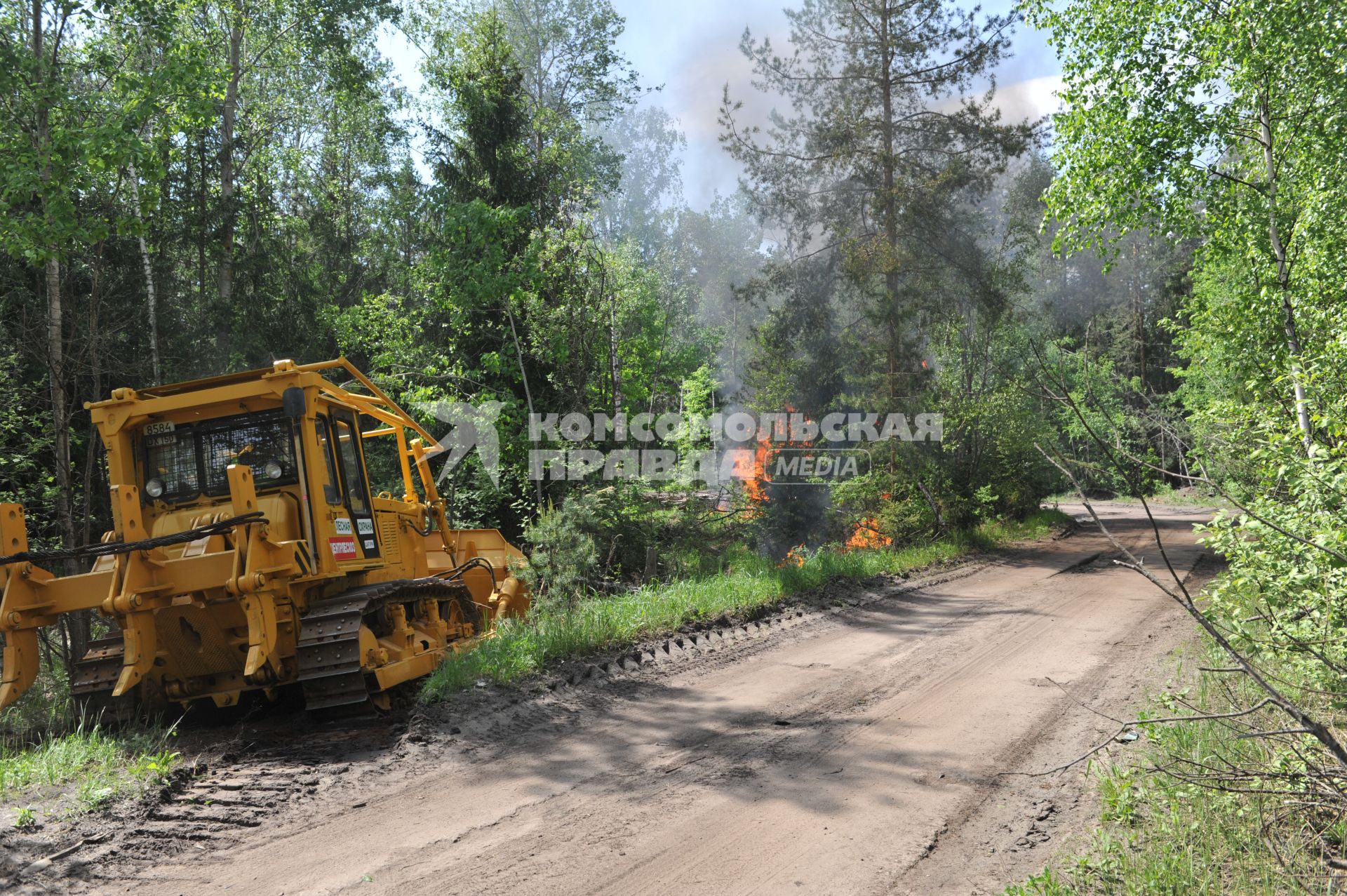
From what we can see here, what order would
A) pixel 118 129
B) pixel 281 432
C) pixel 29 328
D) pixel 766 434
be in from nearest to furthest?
1. pixel 281 432
2. pixel 118 129
3. pixel 29 328
4. pixel 766 434

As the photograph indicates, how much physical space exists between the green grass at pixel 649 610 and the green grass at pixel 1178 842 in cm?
486

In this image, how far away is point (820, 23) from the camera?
2152 cm

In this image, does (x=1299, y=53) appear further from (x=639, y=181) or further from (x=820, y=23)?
(x=639, y=181)

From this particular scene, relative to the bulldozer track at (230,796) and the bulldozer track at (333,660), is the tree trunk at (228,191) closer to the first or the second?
the bulldozer track at (333,660)

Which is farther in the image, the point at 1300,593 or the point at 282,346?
the point at 282,346

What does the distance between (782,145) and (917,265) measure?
4877 millimetres

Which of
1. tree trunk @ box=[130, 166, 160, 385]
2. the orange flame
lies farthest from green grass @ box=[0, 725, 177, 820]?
the orange flame

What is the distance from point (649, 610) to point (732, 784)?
15.7 ft

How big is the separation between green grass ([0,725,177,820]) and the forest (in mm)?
2491

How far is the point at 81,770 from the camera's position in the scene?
18.9 ft

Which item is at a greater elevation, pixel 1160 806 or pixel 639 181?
pixel 639 181

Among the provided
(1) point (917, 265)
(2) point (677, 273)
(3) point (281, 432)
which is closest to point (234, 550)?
(3) point (281, 432)

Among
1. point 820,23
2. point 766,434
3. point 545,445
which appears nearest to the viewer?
point 545,445

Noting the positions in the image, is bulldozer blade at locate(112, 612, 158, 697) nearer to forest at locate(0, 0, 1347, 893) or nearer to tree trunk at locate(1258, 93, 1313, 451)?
forest at locate(0, 0, 1347, 893)
